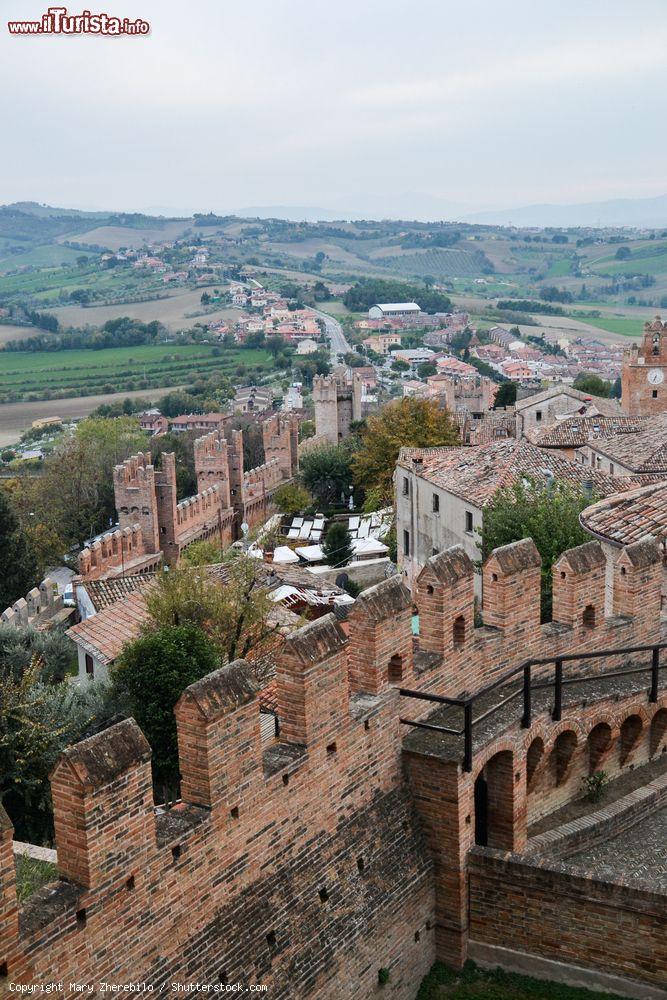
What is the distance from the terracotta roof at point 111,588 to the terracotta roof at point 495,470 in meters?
8.76

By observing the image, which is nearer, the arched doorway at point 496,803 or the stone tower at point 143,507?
the arched doorway at point 496,803

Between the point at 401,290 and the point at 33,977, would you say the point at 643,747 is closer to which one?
the point at 33,977

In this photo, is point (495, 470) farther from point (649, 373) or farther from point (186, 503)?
point (649, 373)

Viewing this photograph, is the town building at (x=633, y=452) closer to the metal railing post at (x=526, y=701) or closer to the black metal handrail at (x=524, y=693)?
the black metal handrail at (x=524, y=693)

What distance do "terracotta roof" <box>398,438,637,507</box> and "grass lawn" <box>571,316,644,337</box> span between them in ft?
451

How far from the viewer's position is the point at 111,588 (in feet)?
95.5

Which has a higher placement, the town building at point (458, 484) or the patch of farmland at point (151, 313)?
the town building at point (458, 484)

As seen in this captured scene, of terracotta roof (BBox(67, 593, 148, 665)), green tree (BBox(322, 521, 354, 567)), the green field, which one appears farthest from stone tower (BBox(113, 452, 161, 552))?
the green field

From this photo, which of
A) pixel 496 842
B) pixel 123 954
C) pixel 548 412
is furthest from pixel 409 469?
pixel 123 954

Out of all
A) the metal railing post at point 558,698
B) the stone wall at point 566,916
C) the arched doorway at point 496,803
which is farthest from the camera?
the metal railing post at point 558,698

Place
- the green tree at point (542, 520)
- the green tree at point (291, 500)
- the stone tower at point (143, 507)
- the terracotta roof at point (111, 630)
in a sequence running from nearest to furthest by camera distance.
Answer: the green tree at point (542, 520) → the terracotta roof at point (111, 630) → the stone tower at point (143, 507) → the green tree at point (291, 500)

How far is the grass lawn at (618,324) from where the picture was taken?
164 m

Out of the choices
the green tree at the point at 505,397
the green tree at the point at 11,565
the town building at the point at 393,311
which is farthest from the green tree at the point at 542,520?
the town building at the point at 393,311

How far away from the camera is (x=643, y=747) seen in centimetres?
1099
